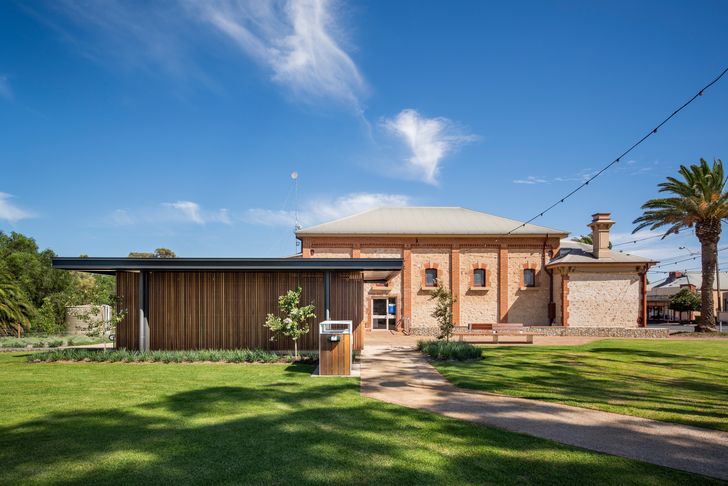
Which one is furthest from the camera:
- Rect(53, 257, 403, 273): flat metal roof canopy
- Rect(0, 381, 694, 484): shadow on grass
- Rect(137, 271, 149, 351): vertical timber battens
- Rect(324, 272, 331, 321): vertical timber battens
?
Rect(137, 271, 149, 351): vertical timber battens

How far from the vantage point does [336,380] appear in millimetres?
10406

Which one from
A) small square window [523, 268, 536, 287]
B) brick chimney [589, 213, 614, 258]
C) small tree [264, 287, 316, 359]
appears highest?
brick chimney [589, 213, 614, 258]

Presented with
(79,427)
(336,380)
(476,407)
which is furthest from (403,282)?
(79,427)

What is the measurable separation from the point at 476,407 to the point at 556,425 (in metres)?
1.51

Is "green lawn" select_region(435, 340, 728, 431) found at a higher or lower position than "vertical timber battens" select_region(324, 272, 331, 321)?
lower

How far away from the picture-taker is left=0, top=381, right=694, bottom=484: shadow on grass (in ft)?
15.8

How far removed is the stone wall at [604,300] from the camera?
26.5 m

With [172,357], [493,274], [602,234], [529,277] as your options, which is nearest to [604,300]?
[602,234]

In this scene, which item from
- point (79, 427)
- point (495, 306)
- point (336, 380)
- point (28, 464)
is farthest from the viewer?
point (495, 306)

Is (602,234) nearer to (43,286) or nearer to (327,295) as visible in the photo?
(327,295)

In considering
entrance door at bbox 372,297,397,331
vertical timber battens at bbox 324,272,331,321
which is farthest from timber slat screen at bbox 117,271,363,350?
entrance door at bbox 372,297,397,331

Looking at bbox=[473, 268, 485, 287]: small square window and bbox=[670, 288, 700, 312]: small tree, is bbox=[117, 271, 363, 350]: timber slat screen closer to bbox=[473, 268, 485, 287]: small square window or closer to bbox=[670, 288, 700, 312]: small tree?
bbox=[473, 268, 485, 287]: small square window

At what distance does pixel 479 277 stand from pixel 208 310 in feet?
60.0

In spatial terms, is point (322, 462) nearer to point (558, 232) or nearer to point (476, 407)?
point (476, 407)
